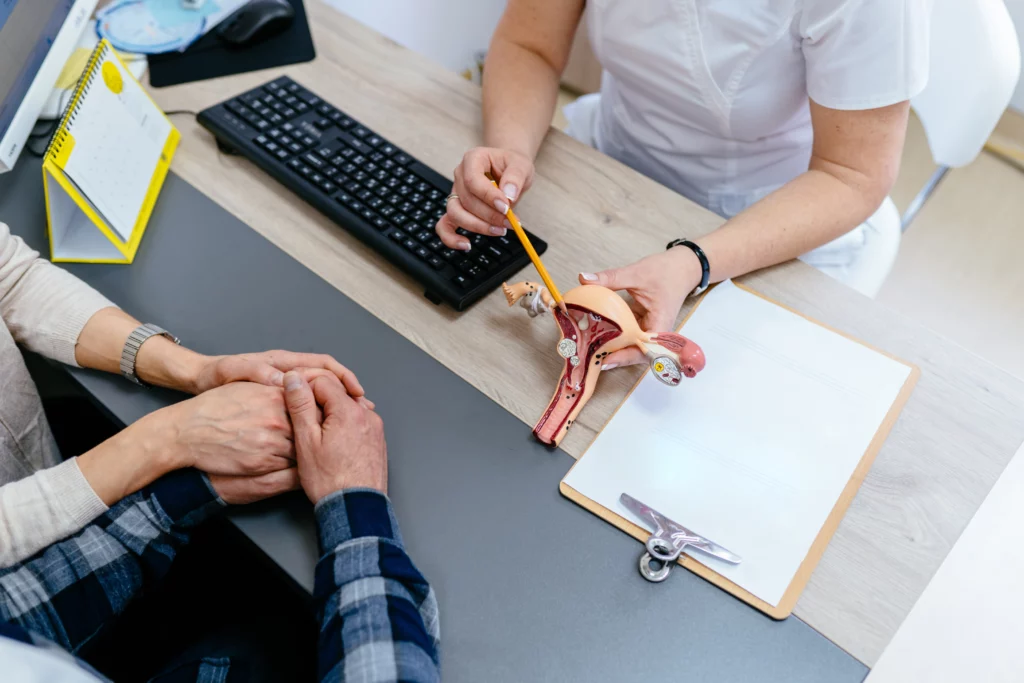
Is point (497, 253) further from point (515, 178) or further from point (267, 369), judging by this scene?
point (267, 369)

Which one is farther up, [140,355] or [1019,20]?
[1019,20]

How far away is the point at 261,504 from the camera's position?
656 millimetres

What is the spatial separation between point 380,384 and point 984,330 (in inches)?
63.7

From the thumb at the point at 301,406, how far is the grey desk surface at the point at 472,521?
66mm

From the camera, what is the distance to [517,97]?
3.20 ft

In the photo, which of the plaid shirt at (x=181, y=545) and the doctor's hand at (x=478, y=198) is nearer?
the plaid shirt at (x=181, y=545)

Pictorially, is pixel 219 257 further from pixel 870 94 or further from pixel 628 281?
pixel 870 94

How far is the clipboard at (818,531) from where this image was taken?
0.59 m

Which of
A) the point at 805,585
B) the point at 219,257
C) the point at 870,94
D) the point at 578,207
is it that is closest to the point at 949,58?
the point at 870,94

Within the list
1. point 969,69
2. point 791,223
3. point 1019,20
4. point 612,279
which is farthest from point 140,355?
point 1019,20

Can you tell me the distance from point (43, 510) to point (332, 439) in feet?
0.85

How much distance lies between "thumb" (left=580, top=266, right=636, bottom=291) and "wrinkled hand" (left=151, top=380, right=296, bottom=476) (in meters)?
0.33

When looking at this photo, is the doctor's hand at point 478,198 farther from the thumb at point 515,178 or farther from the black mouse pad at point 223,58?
the black mouse pad at point 223,58

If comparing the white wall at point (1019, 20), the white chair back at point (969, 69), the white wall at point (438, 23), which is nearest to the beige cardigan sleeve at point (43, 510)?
the white chair back at point (969, 69)
